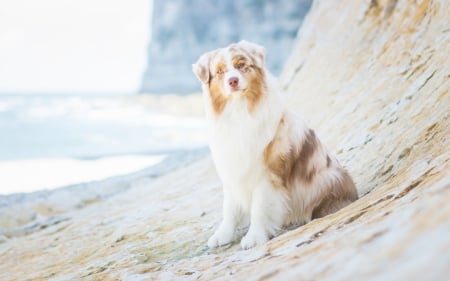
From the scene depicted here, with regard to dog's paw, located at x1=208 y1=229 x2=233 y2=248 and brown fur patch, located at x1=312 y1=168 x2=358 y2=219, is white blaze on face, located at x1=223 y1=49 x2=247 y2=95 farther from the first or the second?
dog's paw, located at x1=208 y1=229 x2=233 y2=248

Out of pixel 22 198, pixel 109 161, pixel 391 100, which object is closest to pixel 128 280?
pixel 391 100

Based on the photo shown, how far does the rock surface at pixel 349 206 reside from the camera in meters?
1.81

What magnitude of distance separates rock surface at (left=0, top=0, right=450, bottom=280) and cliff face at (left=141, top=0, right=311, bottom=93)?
3573cm

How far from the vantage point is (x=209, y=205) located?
202 inches

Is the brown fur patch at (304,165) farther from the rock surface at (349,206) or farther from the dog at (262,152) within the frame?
the rock surface at (349,206)

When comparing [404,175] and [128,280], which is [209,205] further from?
[404,175]

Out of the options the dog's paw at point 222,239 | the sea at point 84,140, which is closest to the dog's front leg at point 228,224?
the dog's paw at point 222,239

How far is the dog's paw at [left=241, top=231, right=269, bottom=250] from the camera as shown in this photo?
10.9 ft

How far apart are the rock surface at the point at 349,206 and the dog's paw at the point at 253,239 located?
11cm

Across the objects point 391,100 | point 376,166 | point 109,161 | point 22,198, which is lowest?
point 376,166

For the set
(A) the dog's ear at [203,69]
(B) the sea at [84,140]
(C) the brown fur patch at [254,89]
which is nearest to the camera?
(C) the brown fur patch at [254,89]

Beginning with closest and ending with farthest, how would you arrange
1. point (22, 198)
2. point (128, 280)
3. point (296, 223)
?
point (128, 280), point (296, 223), point (22, 198)

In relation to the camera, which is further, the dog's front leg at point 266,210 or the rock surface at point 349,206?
the dog's front leg at point 266,210

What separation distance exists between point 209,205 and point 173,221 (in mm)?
430
